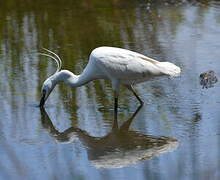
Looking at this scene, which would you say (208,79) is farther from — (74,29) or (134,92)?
(74,29)

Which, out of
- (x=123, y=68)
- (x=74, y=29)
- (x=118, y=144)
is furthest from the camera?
(x=74, y=29)

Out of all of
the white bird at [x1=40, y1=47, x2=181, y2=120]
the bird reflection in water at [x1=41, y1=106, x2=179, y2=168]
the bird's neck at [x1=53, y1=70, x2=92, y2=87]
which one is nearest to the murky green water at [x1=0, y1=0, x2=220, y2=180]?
the bird reflection in water at [x1=41, y1=106, x2=179, y2=168]

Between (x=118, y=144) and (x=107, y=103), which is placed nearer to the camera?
(x=118, y=144)

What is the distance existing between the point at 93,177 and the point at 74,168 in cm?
34

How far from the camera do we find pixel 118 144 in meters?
8.32

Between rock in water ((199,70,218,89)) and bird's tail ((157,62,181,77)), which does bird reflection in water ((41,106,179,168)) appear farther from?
rock in water ((199,70,218,89))

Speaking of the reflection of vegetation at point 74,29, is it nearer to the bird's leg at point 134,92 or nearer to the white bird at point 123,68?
the bird's leg at point 134,92

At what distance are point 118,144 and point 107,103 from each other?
4.73ft

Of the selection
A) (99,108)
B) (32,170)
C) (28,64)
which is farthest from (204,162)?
(28,64)

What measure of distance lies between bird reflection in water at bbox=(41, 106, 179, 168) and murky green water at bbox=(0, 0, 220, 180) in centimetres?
1

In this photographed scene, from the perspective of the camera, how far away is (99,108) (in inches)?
373

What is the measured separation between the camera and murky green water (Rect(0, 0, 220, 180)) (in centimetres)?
753

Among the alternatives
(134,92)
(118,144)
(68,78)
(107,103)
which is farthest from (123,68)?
(118,144)

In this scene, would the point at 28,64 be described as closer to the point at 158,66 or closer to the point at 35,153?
the point at 158,66
